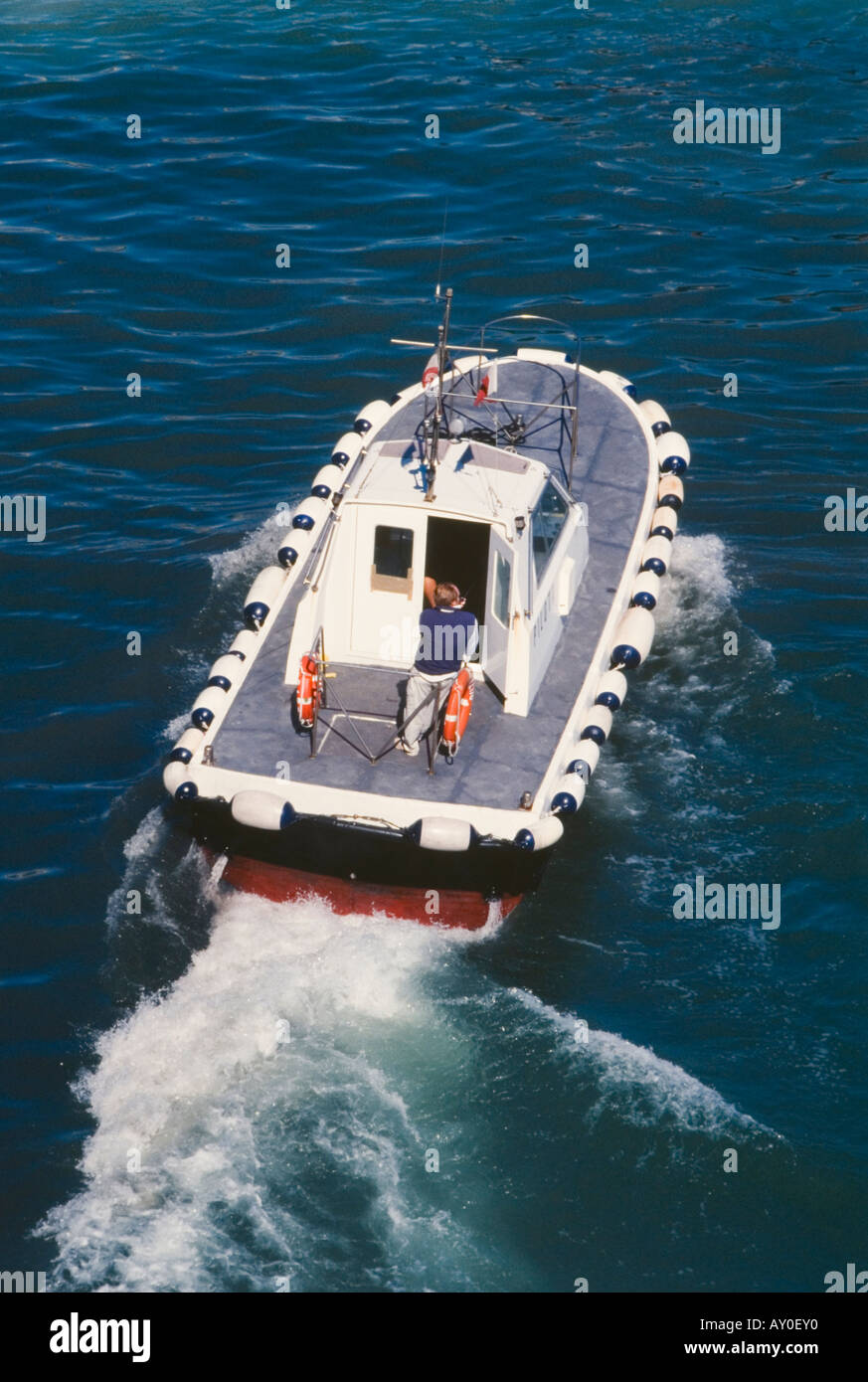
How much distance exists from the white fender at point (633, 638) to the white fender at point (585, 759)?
4.81ft

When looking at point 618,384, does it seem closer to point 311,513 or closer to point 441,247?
point 311,513

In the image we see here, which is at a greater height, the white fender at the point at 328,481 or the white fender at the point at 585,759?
the white fender at the point at 328,481

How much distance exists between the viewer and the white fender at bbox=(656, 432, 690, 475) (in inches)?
761

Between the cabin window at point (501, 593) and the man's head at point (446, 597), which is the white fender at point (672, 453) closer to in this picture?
the cabin window at point (501, 593)

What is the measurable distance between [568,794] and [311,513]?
5.40 meters

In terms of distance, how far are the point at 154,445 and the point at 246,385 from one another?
6.80 feet

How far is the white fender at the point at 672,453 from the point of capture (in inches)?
761

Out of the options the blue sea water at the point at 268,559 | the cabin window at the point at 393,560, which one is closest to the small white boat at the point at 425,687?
the cabin window at the point at 393,560

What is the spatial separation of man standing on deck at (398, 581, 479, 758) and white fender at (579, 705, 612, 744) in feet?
4.16

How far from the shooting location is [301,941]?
566 inches

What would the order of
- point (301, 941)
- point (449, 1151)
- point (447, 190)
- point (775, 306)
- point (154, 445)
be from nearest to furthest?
point (449, 1151)
point (301, 941)
point (154, 445)
point (775, 306)
point (447, 190)

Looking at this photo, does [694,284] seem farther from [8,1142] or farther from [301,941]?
[8,1142]

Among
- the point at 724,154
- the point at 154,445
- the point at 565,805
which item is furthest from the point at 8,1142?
the point at 724,154

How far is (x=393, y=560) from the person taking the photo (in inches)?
621
